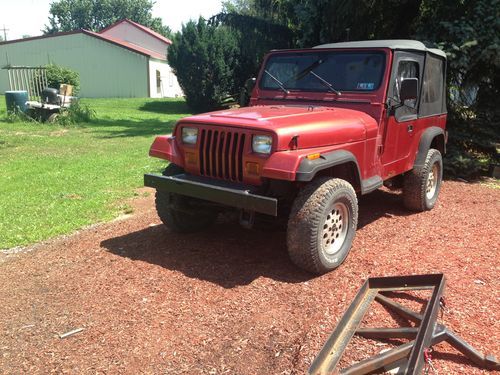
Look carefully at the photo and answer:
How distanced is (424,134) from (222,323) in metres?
3.82

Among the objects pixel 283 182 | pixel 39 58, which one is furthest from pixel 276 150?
pixel 39 58

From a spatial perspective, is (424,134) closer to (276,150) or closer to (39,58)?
(276,150)

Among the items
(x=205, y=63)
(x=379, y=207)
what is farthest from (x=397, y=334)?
(x=205, y=63)

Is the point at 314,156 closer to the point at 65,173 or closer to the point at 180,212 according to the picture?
the point at 180,212

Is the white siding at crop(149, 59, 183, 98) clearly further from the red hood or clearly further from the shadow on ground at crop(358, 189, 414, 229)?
the red hood

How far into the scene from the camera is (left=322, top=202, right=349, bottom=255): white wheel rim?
160 inches

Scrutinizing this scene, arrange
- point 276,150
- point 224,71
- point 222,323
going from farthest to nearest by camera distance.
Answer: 1. point 224,71
2. point 276,150
3. point 222,323

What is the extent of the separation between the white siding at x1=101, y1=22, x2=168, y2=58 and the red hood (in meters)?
35.6

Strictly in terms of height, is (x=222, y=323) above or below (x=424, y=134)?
below

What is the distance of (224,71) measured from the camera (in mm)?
21938

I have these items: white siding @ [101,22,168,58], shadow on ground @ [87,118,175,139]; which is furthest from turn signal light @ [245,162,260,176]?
white siding @ [101,22,168,58]

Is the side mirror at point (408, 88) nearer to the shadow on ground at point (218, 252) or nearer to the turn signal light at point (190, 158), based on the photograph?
the shadow on ground at point (218, 252)

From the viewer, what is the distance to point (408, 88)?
15.4 ft

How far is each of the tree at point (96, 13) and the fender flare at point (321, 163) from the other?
2843 inches
